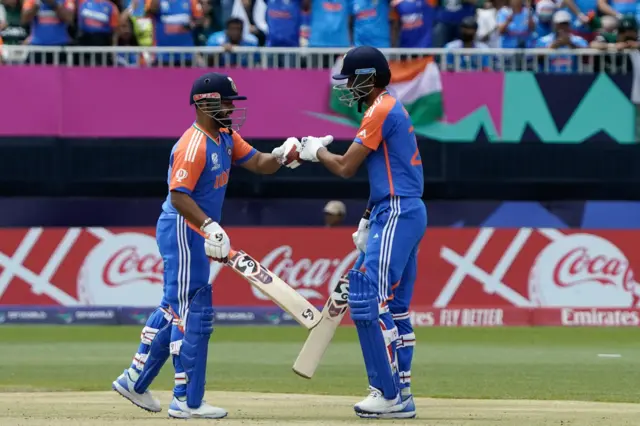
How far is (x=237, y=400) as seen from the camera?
9633 mm

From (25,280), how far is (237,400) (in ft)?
28.3

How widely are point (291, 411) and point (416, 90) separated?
990cm

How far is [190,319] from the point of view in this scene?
8539 mm

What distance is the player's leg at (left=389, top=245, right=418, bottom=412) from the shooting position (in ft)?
29.0

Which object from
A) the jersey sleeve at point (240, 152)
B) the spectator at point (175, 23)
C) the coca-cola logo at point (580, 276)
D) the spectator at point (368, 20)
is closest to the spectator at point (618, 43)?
the coca-cola logo at point (580, 276)

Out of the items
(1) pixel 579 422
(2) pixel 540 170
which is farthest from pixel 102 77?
(1) pixel 579 422

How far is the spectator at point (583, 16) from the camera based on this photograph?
1845 cm

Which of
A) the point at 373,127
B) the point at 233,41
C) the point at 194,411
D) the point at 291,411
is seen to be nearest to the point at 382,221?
the point at 373,127

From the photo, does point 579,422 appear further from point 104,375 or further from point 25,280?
point 25,280

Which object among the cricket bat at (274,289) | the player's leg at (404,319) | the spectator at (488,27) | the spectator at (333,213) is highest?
the cricket bat at (274,289)

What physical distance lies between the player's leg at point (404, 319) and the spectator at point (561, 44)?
982 cm

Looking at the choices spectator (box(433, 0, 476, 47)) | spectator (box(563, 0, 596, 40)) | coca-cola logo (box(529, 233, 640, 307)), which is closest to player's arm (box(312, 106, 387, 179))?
coca-cola logo (box(529, 233, 640, 307))

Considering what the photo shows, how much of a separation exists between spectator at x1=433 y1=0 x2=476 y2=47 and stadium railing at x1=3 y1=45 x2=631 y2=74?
249 millimetres

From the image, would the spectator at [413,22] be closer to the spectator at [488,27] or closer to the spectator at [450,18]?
the spectator at [450,18]
